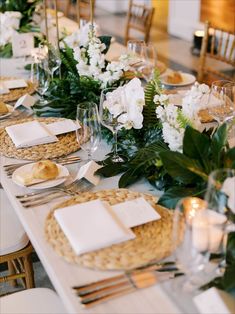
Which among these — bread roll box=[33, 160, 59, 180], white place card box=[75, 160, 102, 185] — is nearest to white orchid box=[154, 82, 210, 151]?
white place card box=[75, 160, 102, 185]

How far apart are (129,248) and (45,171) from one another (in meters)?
0.46

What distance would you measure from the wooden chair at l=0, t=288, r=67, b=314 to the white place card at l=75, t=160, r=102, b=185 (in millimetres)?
355

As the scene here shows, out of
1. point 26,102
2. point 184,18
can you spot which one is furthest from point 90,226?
point 184,18

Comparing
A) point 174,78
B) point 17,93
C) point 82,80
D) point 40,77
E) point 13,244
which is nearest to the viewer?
point 13,244

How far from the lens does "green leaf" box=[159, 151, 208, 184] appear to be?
1.33 metres

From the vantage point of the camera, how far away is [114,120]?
169cm

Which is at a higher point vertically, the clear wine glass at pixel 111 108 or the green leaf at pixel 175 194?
the clear wine glass at pixel 111 108

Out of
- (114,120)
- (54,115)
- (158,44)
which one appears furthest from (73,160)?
(158,44)

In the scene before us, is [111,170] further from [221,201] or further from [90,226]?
[221,201]

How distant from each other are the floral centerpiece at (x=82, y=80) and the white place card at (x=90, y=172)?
48 cm

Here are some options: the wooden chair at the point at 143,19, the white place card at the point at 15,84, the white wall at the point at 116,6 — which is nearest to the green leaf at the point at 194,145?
the white place card at the point at 15,84

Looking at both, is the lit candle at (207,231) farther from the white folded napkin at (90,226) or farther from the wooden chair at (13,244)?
the wooden chair at (13,244)

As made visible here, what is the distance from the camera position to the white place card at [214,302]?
1.03 metres

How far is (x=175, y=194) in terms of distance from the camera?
1.37 meters
